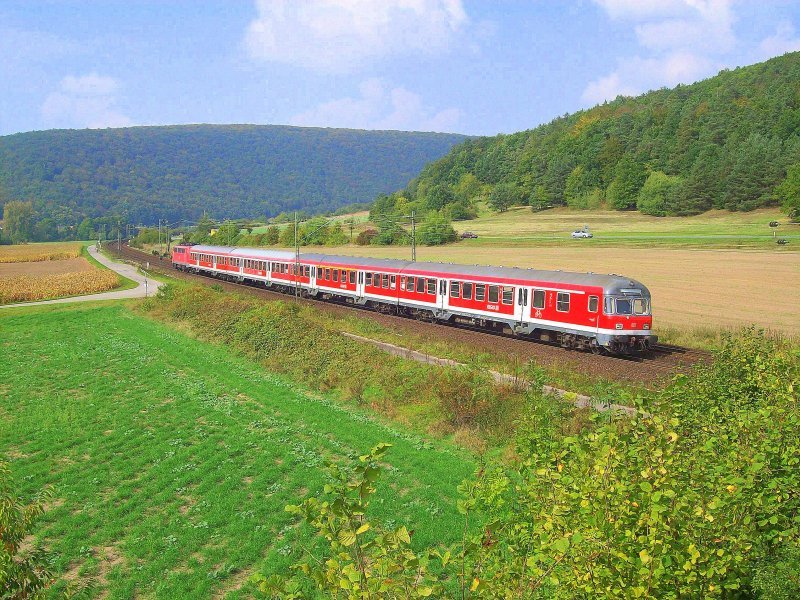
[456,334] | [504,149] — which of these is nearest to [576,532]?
[456,334]

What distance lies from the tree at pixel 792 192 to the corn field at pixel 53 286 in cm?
6433

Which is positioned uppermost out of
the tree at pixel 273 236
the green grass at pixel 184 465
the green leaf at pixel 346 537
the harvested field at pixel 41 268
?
the green leaf at pixel 346 537

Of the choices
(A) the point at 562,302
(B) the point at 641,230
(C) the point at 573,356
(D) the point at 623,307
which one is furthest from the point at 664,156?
(C) the point at 573,356

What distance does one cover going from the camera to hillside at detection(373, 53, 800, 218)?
7625 centimetres

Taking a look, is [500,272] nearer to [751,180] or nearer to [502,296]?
[502,296]

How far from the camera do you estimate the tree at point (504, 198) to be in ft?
370

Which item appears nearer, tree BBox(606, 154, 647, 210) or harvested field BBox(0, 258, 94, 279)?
harvested field BBox(0, 258, 94, 279)

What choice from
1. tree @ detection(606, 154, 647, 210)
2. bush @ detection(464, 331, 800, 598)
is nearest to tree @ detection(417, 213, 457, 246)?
tree @ detection(606, 154, 647, 210)

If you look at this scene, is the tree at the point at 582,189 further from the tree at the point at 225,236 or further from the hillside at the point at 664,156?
the tree at the point at 225,236

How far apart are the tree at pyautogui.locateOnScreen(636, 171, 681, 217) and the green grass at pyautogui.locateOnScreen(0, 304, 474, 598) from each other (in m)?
63.8

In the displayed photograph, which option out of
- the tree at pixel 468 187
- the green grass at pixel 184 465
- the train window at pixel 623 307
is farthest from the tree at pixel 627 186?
the green grass at pixel 184 465

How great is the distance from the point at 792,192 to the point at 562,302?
48681 millimetres

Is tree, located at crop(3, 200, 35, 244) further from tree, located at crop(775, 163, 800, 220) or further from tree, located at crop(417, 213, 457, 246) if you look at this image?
tree, located at crop(775, 163, 800, 220)

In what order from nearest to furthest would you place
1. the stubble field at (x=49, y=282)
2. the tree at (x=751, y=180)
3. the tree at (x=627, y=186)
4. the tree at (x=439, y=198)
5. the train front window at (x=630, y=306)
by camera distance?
the train front window at (x=630, y=306) → the stubble field at (x=49, y=282) → the tree at (x=751, y=180) → the tree at (x=627, y=186) → the tree at (x=439, y=198)
